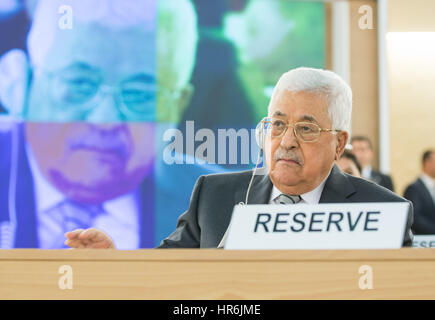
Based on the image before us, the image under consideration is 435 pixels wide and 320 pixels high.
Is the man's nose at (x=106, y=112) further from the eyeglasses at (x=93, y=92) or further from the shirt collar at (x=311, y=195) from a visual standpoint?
the shirt collar at (x=311, y=195)

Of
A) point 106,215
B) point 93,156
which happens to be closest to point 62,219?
point 106,215

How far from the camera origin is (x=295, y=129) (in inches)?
58.5

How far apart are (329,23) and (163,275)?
181 inches

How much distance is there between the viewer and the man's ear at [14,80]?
181 inches

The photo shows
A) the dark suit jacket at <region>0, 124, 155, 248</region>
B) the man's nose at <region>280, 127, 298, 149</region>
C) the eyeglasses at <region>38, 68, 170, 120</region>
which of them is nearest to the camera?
the man's nose at <region>280, 127, 298, 149</region>

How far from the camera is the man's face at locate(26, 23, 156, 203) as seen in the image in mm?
4555

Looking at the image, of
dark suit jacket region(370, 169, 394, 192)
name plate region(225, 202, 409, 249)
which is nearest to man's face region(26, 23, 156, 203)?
dark suit jacket region(370, 169, 394, 192)

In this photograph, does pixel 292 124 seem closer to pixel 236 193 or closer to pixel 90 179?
pixel 236 193

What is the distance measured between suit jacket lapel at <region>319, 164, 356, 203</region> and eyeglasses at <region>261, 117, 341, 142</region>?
0.12m

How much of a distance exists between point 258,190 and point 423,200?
3474mm

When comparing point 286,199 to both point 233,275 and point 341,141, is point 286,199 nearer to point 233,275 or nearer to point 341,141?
point 341,141

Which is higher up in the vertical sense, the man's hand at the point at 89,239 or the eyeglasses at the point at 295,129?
the eyeglasses at the point at 295,129

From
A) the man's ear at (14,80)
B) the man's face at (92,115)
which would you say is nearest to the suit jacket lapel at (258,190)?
the man's face at (92,115)

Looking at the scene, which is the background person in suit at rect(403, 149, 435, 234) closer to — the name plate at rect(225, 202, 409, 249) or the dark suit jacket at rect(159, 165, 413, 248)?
the dark suit jacket at rect(159, 165, 413, 248)
